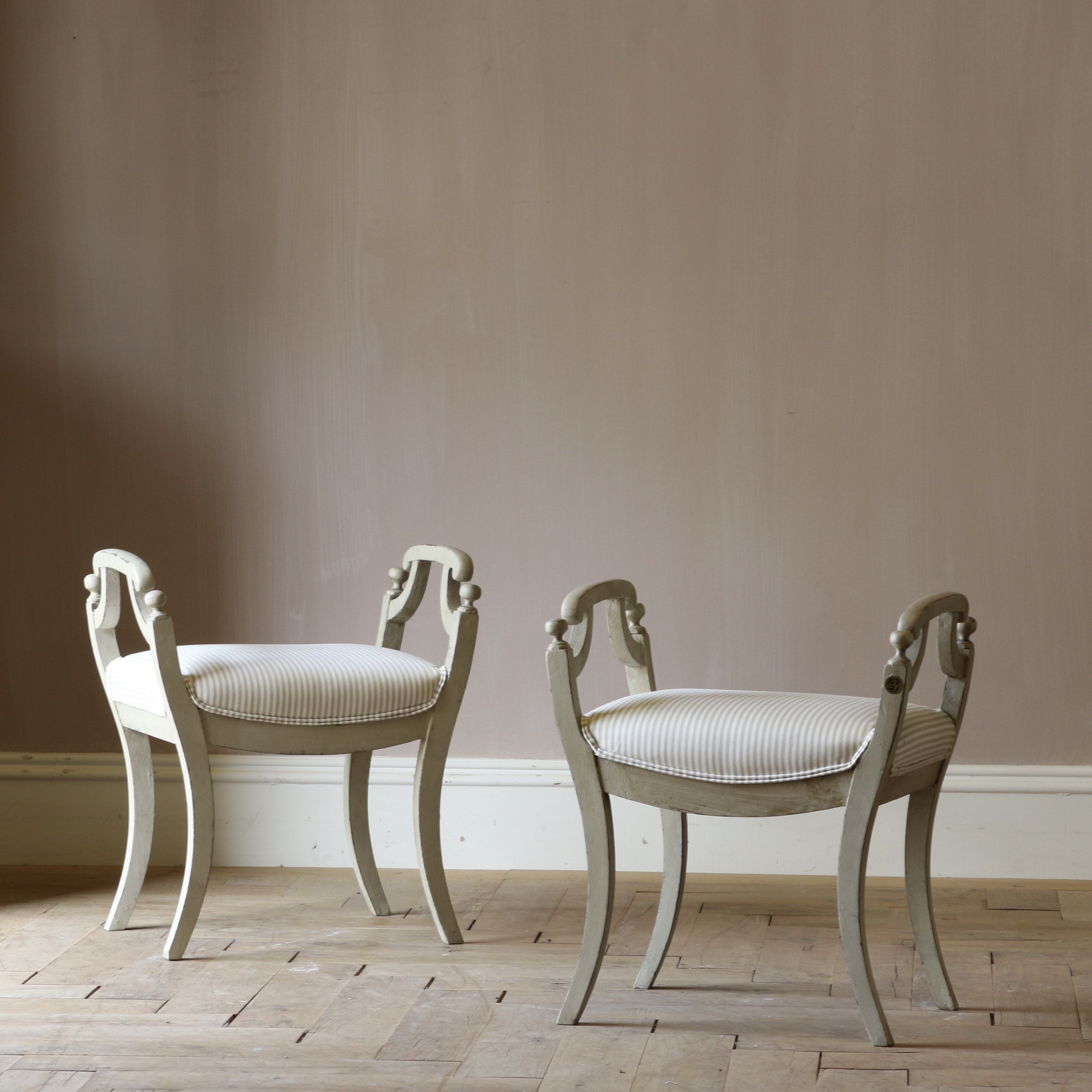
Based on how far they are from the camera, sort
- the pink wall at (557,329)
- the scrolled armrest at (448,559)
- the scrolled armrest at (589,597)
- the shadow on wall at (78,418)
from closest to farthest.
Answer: the scrolled armrest at (589,597)
the scrolled armrest at (448,559)
the pink wall at (557,329)
the shadow on wall at (78,418)

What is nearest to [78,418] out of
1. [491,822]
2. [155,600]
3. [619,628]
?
[155,600]

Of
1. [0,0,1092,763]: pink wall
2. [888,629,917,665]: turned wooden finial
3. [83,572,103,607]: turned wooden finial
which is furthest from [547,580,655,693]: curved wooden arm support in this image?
[83,572,103,607]: turned wooden finial

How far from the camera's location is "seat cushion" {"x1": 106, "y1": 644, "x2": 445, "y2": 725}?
7.00ft

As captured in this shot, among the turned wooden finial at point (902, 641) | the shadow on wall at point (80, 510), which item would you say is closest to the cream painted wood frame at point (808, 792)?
the turned wooden finial at point (902, 641)

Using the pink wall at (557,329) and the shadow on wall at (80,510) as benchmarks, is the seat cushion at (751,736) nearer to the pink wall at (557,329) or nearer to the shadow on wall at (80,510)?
the pink wall at (557,329)

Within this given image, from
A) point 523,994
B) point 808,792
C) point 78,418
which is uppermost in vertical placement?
point 78,418

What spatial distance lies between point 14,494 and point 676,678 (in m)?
1.52

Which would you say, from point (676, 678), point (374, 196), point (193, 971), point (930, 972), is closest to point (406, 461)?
point (374, 196)

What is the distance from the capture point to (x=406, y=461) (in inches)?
110

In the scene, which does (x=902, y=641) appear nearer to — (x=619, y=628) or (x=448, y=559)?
(x=619, y=628)

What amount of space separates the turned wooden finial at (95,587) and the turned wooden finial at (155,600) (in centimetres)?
29

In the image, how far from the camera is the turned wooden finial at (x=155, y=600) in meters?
2.11

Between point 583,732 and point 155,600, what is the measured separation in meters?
0.76

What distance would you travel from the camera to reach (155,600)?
83.1 inches
